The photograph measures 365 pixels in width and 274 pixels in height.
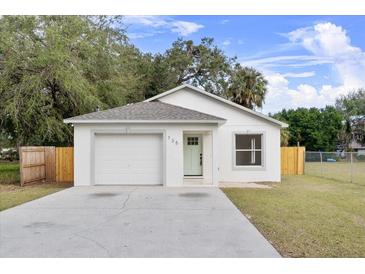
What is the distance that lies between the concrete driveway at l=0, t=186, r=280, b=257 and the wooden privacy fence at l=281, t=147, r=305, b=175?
11.5m

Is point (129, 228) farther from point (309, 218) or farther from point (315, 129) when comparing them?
point (315, 129)

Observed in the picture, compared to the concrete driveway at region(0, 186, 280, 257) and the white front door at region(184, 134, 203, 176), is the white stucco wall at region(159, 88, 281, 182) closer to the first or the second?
the white front door at region(184, 134, 203, 176)

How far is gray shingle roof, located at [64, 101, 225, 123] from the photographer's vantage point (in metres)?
14.4

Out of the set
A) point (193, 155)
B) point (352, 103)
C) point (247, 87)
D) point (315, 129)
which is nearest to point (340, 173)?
point (193, 155)

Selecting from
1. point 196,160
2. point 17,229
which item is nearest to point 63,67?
point 196,160

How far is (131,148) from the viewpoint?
48.0ft

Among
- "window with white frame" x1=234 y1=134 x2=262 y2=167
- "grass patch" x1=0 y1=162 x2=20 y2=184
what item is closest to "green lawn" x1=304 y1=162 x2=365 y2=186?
"window with white frame" x1=234 y1=134 x2=262 y2=167

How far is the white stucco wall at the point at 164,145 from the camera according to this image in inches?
562

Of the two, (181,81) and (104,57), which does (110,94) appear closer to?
(104,57)

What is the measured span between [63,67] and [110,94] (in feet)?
12.5

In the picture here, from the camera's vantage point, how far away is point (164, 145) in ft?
47.2

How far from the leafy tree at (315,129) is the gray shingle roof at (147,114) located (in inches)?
1407

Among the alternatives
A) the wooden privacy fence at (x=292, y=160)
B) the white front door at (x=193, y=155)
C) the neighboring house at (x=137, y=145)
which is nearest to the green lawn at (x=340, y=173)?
the wooden privacy fence at (x=292, y=160)
